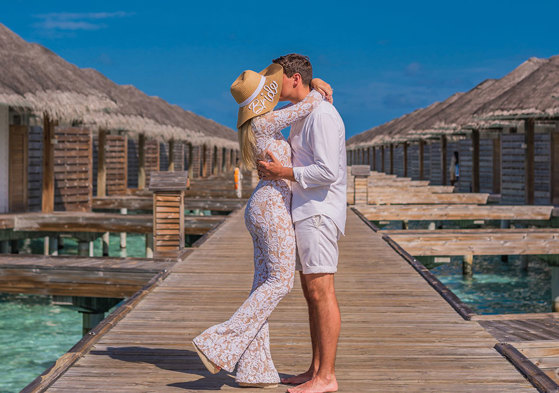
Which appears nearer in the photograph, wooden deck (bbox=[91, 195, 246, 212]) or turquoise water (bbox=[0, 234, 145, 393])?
turquoise water (bbox=[0, 234, 145, 393])

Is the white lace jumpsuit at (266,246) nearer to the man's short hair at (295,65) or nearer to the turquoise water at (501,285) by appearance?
the man's short hair at (295,65)

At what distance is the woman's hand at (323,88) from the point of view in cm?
303

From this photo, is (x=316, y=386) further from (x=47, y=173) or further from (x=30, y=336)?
(x=47, y=173)

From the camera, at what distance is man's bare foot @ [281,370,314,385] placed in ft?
10.5

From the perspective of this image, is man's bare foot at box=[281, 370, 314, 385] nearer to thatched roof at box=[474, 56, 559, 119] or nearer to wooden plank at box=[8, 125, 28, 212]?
wooden plank at box=[8, 125, 28, 212]

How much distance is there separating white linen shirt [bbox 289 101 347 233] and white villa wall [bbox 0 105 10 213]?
13390mm

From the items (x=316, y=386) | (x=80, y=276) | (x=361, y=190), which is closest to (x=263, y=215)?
(x=316, y=386)

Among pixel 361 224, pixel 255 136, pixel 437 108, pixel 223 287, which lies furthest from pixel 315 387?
pixel 437 108

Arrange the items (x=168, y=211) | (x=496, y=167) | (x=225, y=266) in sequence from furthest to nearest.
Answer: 1. (x=496, y=167)
2. (x=168, y=211)
3. (x=225, y=266)

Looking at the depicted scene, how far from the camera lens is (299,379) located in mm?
3201

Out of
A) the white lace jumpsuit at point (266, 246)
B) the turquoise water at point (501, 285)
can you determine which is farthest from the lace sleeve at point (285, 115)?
the turquoise water at point (501, 285)

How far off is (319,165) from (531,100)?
15744 millimetres

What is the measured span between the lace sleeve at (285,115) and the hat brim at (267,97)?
0.10ft

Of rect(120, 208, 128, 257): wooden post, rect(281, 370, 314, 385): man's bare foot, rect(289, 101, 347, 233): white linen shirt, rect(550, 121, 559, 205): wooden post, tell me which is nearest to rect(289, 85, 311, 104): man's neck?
rect(289, 101, 347, 233): white linen shirt
